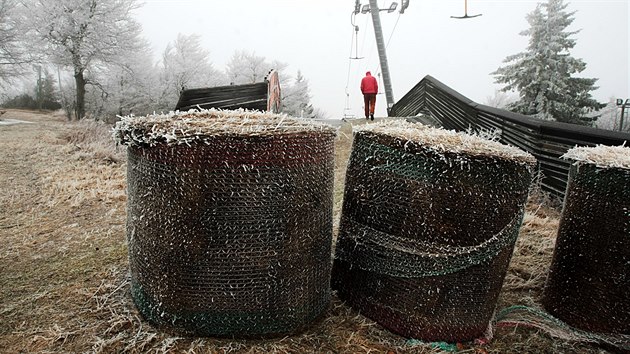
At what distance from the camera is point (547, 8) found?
3111cm

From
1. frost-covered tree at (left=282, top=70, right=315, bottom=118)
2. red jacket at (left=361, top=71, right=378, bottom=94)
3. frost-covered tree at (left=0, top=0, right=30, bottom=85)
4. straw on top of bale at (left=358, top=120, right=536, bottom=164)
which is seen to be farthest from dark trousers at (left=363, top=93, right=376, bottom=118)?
frost-covered tree at (left=282, top=70, right=315, bottom=118)

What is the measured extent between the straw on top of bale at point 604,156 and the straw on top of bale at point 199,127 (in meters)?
1.79

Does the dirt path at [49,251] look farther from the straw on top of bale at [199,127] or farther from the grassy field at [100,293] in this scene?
the straw on top of bale at [199,127]

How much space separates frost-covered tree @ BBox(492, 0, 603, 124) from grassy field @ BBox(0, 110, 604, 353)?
26.9 metres

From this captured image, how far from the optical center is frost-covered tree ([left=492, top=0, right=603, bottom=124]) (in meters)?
29.3

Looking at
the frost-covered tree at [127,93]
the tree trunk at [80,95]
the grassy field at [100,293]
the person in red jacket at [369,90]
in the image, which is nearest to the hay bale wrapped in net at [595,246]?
the grassy field at [100,293]

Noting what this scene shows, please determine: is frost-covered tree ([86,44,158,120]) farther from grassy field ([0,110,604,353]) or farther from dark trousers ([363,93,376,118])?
grassy field ([0,110,604,353])

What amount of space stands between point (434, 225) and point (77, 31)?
33.5 meters

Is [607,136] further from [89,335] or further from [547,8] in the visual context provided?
[547,8]

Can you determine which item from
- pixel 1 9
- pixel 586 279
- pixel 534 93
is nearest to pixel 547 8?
pixel 534 93

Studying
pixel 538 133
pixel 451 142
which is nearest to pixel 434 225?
pixel 451 142

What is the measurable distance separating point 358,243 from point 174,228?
3.91 ft

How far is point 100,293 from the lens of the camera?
3.03 meters

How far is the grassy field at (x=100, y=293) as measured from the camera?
98.9 inches
